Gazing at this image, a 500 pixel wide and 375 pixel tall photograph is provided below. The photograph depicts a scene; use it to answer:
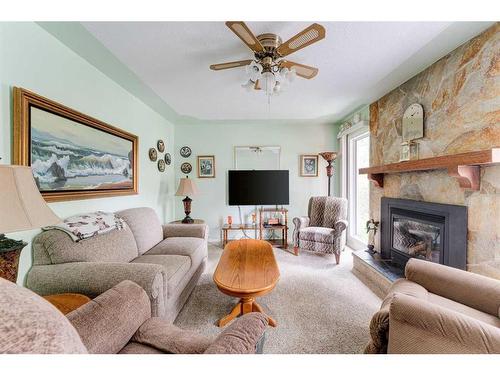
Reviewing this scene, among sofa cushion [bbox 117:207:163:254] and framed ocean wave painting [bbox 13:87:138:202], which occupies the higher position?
framed ocean wave painting [bbox 13:87:138:202]

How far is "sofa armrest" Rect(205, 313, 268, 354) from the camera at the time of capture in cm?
69

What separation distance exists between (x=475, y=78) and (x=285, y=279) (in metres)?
2.57

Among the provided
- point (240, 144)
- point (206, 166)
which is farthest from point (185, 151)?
point (240, 144)

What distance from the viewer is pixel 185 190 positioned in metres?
3.54

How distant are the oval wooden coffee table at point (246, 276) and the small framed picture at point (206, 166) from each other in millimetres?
2162

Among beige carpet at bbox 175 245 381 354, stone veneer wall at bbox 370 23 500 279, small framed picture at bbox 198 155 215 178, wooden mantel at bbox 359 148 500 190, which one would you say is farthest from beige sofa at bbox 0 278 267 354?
small framed picture at bbox 198 155 215 178

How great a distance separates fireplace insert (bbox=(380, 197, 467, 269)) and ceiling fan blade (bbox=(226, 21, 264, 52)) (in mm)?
2100

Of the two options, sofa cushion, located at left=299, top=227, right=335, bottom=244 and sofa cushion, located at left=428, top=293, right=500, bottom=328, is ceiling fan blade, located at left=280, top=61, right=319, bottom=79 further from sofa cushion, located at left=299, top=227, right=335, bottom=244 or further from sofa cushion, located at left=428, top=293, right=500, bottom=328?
sofa cushion, located at left=299, top=227, right=335, bottom=244

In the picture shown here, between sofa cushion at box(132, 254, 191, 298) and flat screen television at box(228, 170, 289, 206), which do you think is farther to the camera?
flat screen television at box(228, 170, 289, 206)

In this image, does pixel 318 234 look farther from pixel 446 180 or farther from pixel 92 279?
pixel 92 279

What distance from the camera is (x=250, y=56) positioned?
189 cm

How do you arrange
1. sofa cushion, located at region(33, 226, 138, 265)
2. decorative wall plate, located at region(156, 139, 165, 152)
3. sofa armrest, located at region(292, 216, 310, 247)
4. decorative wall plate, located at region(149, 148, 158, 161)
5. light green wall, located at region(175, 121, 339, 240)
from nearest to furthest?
sofa cushion, located at region(33, 226, 138, 265), decorative wall plate, located at region(149, 148, 158, 161), sofa armrest, located at region(292, 216, 310, 247), decorative wall plate, located at region(156, 139, 165, 152), light green wall, located at region(175, 121, 339, 240)
